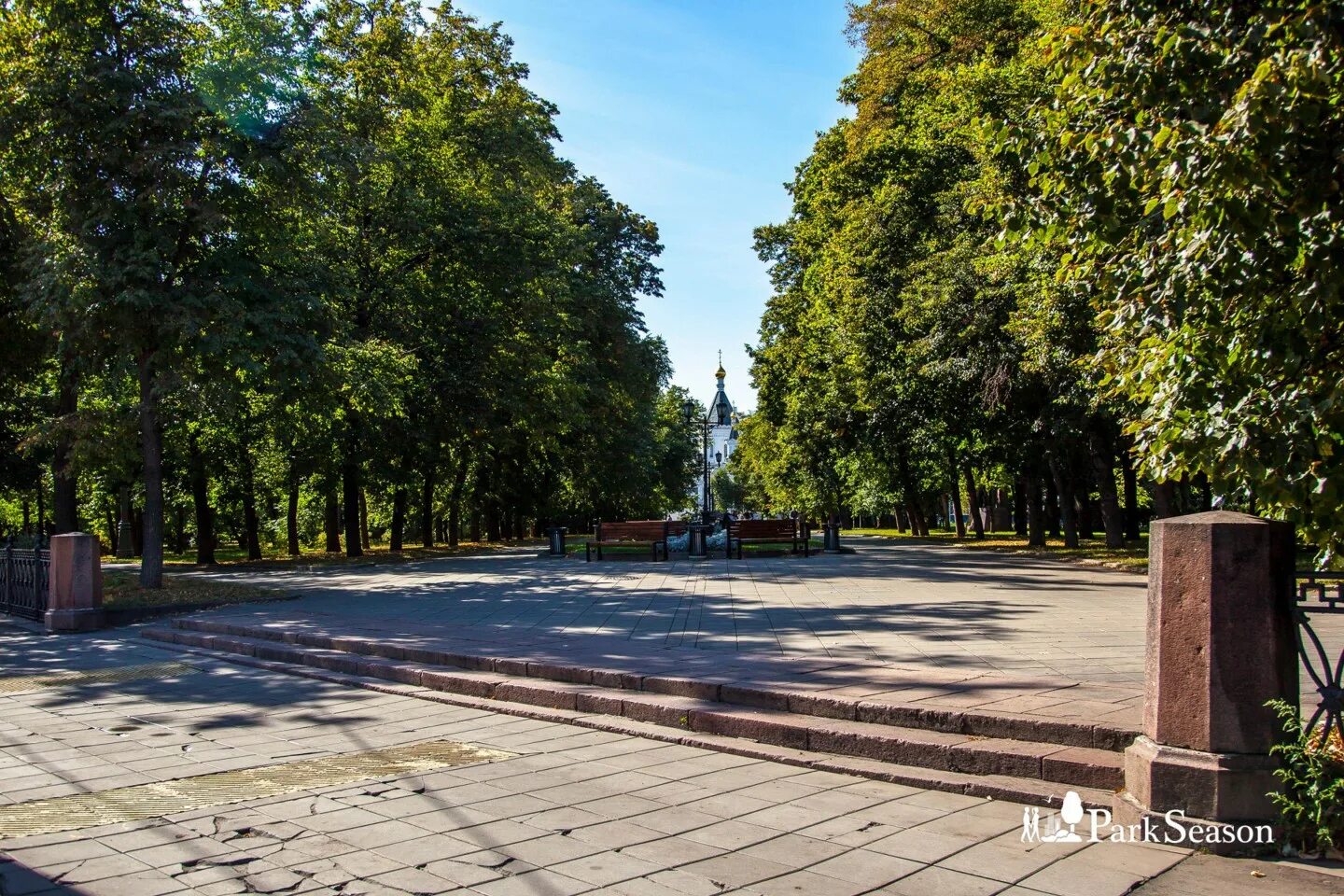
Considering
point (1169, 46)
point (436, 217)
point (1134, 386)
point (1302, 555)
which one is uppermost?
point (436, 217)

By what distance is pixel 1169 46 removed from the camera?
497cm

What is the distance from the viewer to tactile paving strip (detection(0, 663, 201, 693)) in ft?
30.5

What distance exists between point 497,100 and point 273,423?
1369 cm

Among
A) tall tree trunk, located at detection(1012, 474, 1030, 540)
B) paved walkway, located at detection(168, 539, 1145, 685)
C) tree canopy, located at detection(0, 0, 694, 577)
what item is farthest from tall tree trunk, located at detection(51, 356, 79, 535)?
tall tree trunk, located at detection(1012, 474, 1030, 540)

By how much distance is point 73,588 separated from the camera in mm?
14234

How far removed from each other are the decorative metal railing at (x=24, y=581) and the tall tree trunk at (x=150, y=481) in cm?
167

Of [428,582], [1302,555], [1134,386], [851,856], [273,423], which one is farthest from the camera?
[273,423]

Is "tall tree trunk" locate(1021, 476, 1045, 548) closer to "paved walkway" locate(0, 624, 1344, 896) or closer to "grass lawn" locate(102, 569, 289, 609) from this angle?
"grass lawn" locate(102, 569, 289, 609)

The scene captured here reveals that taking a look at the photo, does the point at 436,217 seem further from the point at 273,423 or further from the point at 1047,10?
the point at 1047,10

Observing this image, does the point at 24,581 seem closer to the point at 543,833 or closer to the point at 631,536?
the point at 631,536

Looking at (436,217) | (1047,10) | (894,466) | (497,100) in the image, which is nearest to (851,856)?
(1047,10)

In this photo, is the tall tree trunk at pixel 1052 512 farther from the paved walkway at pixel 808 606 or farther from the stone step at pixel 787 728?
the stone step at pixel 787 728

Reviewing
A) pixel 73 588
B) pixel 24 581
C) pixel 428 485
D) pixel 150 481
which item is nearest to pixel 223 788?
pixel 73 588

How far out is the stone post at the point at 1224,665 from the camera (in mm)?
4230
